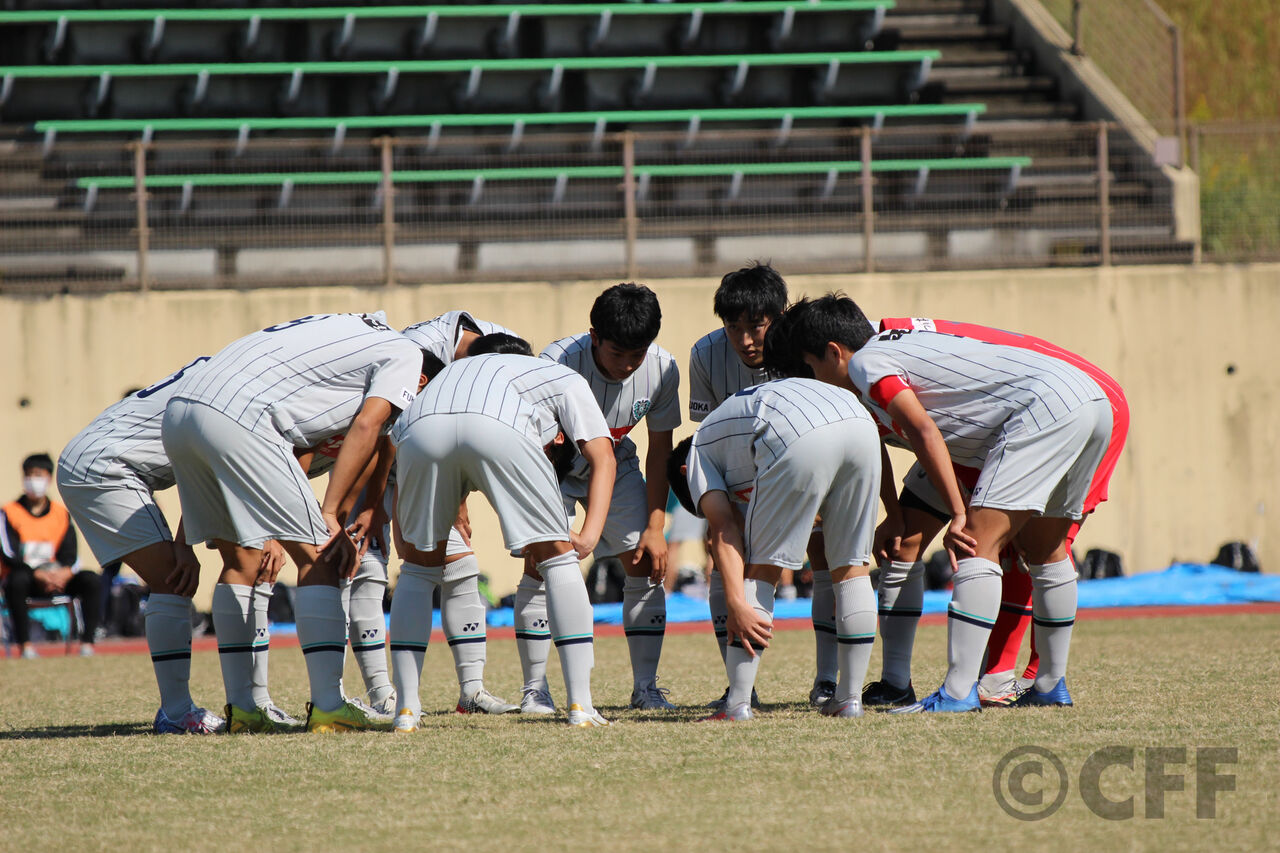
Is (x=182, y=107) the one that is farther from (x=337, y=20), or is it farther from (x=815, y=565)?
(x=815, y=565)

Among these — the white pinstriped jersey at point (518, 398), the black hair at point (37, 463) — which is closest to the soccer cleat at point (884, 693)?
the white pinstriped jersey at point (518, 398)

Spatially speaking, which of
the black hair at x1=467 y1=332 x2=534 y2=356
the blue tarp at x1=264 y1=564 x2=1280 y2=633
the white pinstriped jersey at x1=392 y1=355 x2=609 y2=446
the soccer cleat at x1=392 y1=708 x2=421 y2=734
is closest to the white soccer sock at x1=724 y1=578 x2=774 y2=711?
the white pinstriped jersey at x1=392 y1=355 x2=609 y2=446

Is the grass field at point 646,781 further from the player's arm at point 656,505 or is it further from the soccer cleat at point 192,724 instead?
the player's arm at point 656,505

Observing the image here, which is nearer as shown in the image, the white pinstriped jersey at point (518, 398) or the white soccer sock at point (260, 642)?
the white pinstriped jersey at point (518, 398)

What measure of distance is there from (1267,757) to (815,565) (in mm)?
2210

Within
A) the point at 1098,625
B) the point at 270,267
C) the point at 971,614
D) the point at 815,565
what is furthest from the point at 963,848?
the point at 270,267

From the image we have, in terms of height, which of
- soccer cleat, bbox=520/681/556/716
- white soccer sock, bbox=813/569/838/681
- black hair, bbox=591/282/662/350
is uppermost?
black hair, bbox=591/282/662/350

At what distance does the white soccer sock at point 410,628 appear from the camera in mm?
4621

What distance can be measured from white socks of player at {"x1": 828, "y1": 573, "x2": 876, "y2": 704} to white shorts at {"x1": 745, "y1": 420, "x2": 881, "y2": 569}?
0.09 metres

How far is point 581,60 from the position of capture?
15664 millimetres

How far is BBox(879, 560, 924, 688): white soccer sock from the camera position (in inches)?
213

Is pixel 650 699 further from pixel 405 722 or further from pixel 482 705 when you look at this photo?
pixel 405 722

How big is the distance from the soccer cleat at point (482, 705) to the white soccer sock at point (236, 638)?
86 centimetres

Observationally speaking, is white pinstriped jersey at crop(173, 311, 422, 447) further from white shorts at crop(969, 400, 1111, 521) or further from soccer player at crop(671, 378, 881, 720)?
white shorts at crop(969, 400, 1111, 521)
